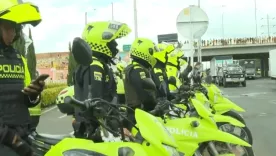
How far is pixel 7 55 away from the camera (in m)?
3.31

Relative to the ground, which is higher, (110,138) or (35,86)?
(35,86)

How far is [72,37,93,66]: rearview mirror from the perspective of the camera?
3.11m

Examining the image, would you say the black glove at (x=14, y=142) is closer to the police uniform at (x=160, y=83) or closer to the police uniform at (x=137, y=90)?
the police uniform at (x=137, y=90)

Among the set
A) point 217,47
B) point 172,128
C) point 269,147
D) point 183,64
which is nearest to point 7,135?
→ point 172,128

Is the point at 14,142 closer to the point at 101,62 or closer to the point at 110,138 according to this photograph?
the point at 110,138

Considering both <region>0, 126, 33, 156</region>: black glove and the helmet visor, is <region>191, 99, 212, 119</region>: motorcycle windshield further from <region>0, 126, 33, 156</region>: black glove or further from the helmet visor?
the helmet visor

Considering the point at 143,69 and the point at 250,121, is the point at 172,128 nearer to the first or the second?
the point at 143,69

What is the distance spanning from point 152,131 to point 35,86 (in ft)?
2.98

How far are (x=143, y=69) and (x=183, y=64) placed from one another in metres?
9.27

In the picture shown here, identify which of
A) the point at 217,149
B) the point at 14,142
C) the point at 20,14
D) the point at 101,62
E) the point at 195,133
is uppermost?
the point at 20,14

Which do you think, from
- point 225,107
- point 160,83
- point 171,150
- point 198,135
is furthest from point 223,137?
point 225,107

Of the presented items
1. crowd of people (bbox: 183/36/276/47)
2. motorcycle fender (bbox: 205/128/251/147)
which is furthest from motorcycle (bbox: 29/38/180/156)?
crowd of people (bbox: 183/36/276/47)

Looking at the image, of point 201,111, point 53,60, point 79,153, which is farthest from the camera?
point 53,60

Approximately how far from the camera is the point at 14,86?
10.8ft
